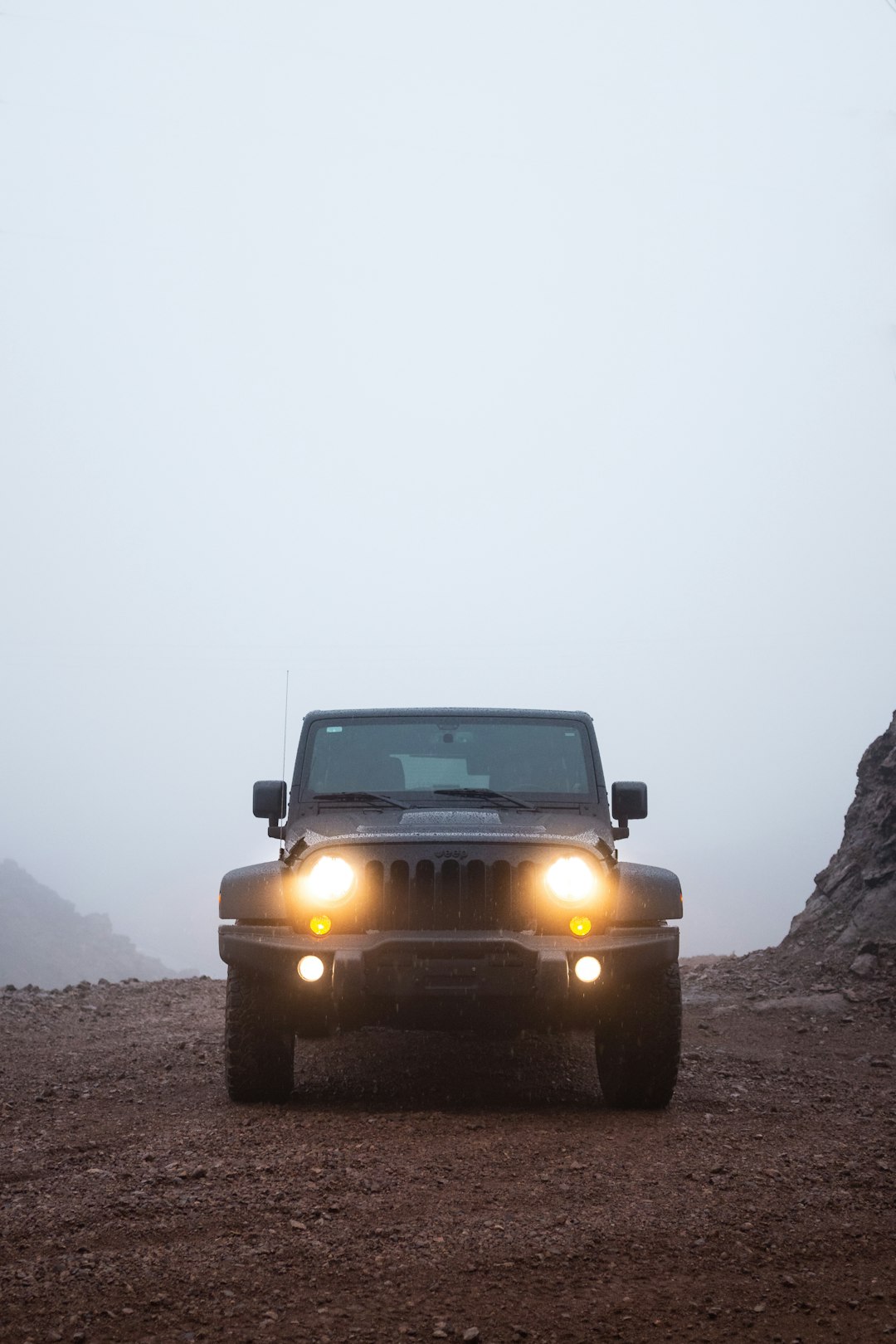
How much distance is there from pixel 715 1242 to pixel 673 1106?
238 cm

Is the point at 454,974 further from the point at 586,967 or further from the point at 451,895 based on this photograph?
the point at 586,967

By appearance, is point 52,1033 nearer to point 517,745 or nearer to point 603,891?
point 517,745

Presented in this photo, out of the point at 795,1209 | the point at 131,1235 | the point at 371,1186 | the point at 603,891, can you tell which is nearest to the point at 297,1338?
the point at 131,1235

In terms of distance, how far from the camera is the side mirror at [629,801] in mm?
7141

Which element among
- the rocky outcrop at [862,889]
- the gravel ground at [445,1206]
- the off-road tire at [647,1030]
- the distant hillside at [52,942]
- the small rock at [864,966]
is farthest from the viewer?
the distant hillside at [52,942]

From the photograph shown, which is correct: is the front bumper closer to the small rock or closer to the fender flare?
the fender flare

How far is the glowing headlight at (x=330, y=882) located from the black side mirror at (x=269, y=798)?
55.2 inches

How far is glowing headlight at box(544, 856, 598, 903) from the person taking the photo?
19.0 feet

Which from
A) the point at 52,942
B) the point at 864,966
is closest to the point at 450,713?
the point at 864,966

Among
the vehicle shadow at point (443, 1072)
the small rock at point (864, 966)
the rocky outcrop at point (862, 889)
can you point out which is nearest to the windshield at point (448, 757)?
the vehicle shadow at point (443, 1072)

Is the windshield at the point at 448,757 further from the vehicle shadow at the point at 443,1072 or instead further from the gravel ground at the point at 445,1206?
the gravel ground at the point at 445,1206

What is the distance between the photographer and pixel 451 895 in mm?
5781

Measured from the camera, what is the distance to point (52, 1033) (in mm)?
10023

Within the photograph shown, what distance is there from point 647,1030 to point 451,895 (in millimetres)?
1140
